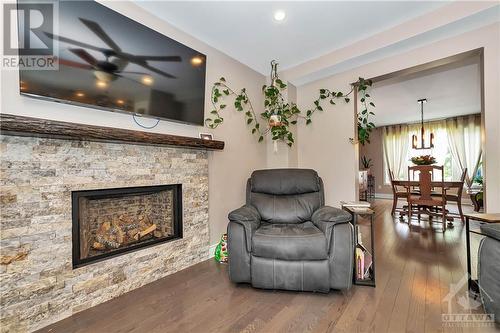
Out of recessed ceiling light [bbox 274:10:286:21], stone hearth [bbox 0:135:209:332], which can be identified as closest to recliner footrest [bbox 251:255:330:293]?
stone hearth [bbox 0:135:209:332]

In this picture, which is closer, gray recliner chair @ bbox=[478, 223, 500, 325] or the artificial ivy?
gray recliner chair @ bbox=[478, 223, 500, 325]

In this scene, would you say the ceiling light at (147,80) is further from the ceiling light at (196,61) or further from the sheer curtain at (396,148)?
the sheer curtain at (396,148)

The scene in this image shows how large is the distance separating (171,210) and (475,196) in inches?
234

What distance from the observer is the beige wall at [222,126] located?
1.45 meters

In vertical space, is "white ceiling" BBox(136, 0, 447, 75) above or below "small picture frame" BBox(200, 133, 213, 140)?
above

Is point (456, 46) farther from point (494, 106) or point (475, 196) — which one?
point (475, 196)

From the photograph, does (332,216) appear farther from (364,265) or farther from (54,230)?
(54,230)

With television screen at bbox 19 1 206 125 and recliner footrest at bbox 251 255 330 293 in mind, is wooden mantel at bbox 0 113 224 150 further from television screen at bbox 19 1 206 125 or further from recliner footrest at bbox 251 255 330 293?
recliner footrest at bbox 251 255 330 293

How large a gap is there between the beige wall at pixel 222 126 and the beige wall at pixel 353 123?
75 centimetres

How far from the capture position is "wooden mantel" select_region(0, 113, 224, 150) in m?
1.26

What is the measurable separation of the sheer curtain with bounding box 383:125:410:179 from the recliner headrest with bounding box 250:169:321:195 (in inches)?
235

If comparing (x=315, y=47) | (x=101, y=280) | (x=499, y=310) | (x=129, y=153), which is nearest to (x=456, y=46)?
(x=315, y=47)

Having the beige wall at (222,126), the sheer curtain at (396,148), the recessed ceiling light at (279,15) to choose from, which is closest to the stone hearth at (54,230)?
the beige wall at (222,126)

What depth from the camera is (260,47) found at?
2.67 m
